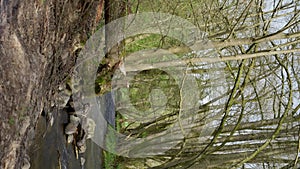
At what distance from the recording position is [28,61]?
2.99 m

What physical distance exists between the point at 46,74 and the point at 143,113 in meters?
4.09

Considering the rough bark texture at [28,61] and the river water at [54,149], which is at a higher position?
the rough bark texture at [28,61]

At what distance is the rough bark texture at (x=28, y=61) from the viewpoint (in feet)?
8.69

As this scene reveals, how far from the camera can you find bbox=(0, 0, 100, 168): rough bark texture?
2648 mm

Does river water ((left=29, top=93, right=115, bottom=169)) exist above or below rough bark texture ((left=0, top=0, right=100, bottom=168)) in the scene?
below

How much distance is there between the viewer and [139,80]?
6.57m

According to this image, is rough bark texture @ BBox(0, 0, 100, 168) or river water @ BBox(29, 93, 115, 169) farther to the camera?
river water @ BBox(29, 93, 115, 169)

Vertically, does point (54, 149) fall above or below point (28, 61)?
below

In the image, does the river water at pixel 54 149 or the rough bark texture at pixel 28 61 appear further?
the river water at pixel 54 149

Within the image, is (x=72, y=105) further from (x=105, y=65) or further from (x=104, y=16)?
(x=104, y=16)

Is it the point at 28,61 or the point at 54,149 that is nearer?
the point at 28,61

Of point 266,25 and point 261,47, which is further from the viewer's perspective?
point 261,47

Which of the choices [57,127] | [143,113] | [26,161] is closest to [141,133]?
[143,113]

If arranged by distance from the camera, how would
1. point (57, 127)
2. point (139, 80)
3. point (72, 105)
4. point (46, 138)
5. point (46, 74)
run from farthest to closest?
1. point (139, 80)
2. point (72, 105)
3. point (57, 127)
4. point (46, 138)
5. point (46, 74)
